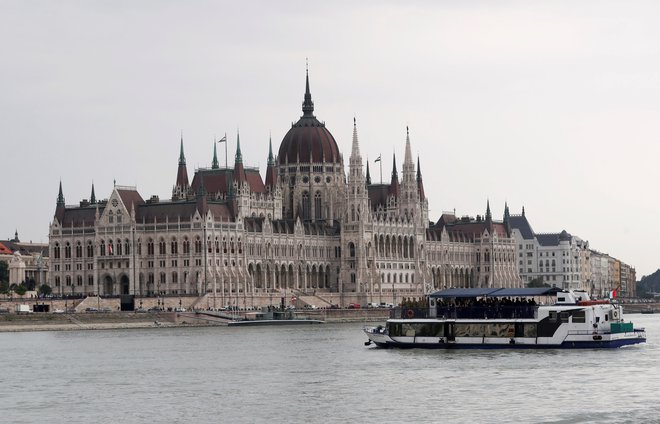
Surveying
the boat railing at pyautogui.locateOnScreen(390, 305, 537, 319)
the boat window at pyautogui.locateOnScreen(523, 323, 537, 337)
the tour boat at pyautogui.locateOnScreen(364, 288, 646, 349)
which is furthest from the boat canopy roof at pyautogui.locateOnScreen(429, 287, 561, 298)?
the boat window at pyautogui.locateOnScreen(523, 323, 537, 337)

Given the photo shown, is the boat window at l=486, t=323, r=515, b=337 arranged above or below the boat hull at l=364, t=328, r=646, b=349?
above

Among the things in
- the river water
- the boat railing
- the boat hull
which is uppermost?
the boat railing

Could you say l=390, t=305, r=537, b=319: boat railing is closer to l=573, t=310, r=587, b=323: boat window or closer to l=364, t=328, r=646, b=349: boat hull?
l=364, t=328, r=646, b=349: boat hull

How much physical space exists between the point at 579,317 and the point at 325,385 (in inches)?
950

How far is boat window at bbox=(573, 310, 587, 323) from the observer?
100m

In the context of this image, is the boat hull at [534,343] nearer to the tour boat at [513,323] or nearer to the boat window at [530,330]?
the tour boat at [513,323]

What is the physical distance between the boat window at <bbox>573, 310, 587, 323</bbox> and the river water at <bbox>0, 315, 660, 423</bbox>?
2126 millimetres

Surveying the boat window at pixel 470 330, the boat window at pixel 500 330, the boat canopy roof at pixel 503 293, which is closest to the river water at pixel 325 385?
the boat window at pixel 500 330

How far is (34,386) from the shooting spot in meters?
85.4

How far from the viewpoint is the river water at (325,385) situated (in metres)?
69.5

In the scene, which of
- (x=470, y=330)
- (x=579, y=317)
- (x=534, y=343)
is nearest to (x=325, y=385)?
(x=470, y=330)

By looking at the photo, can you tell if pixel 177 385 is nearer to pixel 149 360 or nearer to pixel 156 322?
pixel 149 360

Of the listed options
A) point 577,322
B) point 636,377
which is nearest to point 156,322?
point 577,322

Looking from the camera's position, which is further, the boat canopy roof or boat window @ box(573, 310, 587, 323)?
the boat canopy roof
